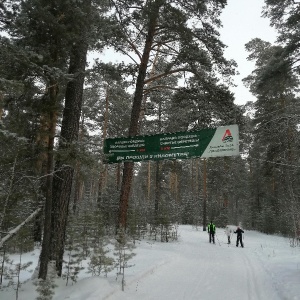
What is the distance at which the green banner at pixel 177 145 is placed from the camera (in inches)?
351

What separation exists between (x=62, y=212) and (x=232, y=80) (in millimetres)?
8387

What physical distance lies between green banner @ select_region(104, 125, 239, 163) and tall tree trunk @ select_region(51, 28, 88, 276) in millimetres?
1823

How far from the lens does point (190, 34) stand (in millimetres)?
10602

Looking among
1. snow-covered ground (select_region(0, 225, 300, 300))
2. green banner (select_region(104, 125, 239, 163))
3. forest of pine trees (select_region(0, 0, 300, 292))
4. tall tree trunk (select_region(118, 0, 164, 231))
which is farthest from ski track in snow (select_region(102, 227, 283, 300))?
green banner (select_region(104, 125, 239, 163))

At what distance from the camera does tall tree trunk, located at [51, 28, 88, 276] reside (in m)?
6.80

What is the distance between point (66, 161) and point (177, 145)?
4137mm

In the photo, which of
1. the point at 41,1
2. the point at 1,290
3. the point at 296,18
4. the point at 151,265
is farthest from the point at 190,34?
the point at 1,290

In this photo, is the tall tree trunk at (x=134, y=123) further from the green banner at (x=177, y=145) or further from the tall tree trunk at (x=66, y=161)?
the tall tree trunk at (x=66, y=161)

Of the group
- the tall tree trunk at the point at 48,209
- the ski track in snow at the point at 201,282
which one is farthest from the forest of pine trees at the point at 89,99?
the ski track in snow at the point at 201,282

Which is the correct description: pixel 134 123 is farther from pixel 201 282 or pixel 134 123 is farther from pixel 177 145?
pixel 201 282

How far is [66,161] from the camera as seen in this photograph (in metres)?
6.29

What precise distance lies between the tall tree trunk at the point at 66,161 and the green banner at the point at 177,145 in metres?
1.82

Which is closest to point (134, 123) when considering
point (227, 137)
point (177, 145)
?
point (177, 145)

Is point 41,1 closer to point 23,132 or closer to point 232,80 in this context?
point 23,132
